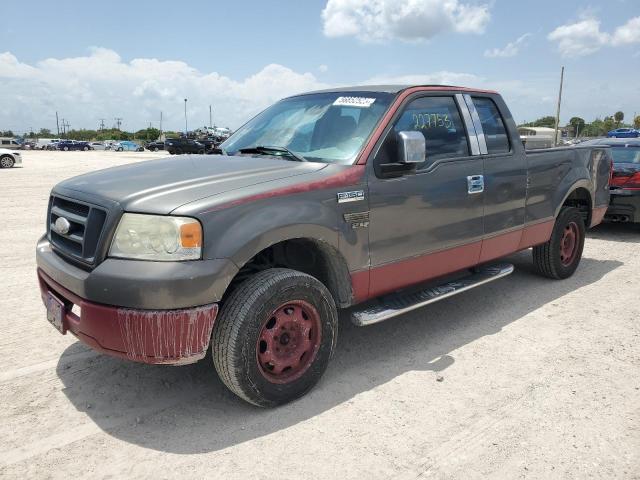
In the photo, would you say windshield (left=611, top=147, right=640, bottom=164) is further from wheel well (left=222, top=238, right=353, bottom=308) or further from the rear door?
wheel well (left=222, top=238, right=353, bottom=308)

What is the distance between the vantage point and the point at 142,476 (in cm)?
249

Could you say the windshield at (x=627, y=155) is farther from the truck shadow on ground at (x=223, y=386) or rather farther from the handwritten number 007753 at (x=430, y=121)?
the handwritten number 007753 at (x=430, y=121)

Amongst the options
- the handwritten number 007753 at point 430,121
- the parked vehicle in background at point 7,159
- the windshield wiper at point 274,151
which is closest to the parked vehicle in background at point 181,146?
the parked vehicle in background at point 7,159

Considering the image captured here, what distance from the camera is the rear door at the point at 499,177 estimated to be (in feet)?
Answer: 14.4

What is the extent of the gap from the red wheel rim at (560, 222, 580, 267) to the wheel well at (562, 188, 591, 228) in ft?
0.89

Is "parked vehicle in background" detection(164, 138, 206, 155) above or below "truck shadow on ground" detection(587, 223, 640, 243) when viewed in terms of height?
above

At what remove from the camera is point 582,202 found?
602 centimetres

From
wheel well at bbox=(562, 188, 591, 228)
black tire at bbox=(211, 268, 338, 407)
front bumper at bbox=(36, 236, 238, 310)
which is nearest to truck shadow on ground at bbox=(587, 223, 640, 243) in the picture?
wheel well at bbox=(562, 188, 591, 228)

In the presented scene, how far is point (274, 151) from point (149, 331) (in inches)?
65.8

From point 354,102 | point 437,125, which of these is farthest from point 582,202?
point 354,102

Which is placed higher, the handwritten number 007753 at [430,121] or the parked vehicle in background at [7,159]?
the handwritten number 007753 at [430,121]

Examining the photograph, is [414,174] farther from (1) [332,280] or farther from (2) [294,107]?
(2) [294,107]

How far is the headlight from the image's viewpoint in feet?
8.64

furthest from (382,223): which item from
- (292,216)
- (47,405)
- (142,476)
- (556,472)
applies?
(47,405)
